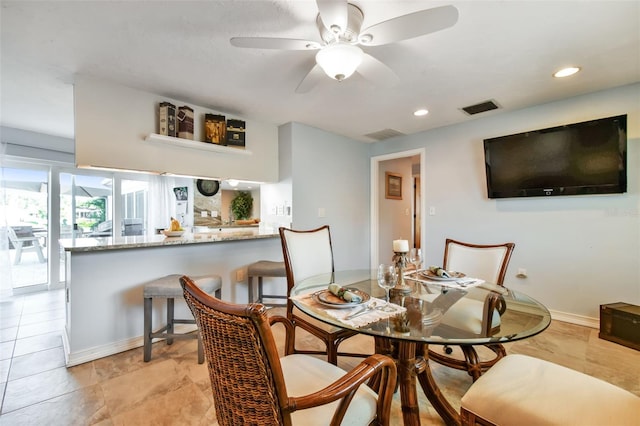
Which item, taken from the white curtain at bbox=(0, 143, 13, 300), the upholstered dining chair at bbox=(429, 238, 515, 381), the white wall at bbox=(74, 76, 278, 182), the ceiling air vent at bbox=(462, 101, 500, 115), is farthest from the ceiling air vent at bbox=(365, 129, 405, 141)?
the white curtain at bbox=(0, 143, 13, 300)

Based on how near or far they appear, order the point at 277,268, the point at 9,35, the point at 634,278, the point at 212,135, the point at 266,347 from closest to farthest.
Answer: the point at 266,347
the point at 9,35
the point at 634,278
the point at 277,268
the point at 212,135

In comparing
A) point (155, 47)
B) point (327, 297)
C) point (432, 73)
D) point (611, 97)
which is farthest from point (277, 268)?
point (611, 97)

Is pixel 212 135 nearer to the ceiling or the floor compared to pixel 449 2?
nearer to the floor

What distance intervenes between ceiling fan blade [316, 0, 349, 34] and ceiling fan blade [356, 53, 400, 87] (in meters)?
0.27

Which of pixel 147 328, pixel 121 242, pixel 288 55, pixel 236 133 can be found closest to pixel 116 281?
pixel 121 242

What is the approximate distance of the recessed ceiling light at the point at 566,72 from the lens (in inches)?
85.7

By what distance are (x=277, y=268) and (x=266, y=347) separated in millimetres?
2074

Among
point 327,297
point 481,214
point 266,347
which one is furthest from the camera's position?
point 481,214

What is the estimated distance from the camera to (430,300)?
1.45 meters

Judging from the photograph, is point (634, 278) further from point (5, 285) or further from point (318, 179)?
point (5, 285)

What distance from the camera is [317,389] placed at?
1043 millimetres

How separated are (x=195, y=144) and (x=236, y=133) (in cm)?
53

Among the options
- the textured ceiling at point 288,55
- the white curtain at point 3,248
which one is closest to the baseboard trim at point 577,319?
the textured ceiling at point 288,55

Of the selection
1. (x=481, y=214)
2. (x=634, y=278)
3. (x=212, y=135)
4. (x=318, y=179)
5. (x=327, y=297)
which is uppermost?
(x=212, y=135)
